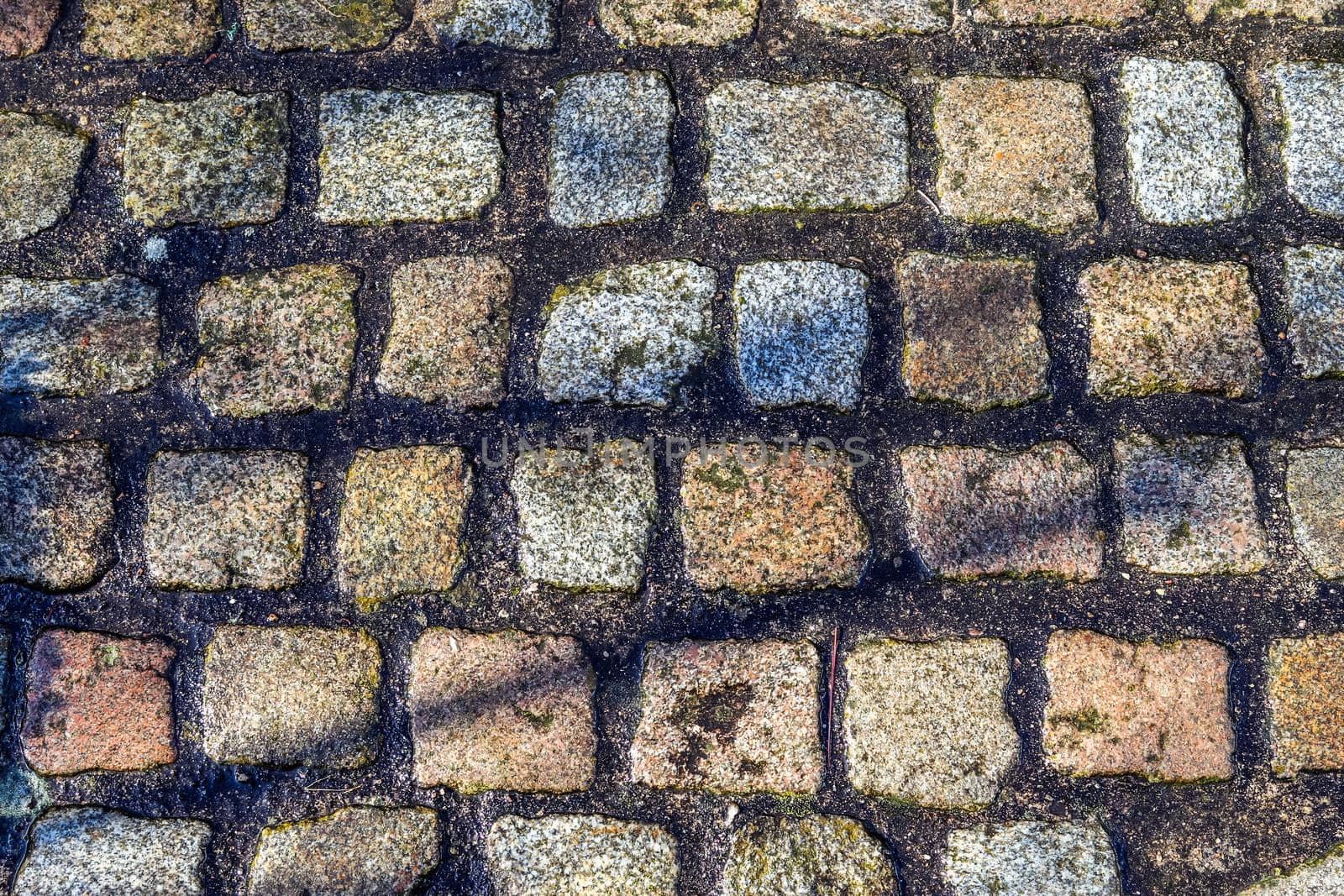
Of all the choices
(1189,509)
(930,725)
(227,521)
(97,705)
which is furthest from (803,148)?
Answer: (97,705)

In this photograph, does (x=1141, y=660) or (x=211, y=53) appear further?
(x=211, y=53)

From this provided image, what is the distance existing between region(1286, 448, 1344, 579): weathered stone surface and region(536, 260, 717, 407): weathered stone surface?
1.06m

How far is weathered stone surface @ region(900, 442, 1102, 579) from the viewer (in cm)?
174

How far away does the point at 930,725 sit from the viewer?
1.70m

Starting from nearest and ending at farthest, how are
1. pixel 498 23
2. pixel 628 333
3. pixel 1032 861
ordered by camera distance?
pixel 1032 861, pixel 628 333, pixel 498 23

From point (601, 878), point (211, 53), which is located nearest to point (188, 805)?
point (601, 878)

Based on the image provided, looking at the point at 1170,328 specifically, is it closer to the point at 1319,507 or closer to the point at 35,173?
the point at 1319,507

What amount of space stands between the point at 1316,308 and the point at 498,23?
1.59 metres

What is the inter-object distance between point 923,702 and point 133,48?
6.21 feet

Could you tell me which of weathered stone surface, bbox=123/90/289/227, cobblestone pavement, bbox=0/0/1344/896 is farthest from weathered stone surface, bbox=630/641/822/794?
weathered stone surface, bbox=123/90/289/227

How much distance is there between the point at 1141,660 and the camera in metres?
1.71

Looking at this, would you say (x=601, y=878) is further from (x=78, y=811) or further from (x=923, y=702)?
(x=78, y=811)

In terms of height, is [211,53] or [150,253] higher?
[211,53]

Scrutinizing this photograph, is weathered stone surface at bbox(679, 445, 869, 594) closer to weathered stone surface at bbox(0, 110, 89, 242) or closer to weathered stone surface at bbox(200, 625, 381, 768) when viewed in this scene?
weathered stone surface at bbox(200, 625, 381, 768)
